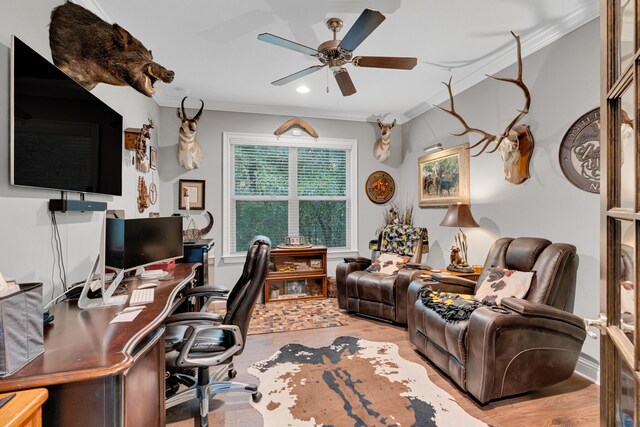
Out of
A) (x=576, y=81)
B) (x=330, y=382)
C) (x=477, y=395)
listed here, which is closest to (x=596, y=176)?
(x=576, y=81)

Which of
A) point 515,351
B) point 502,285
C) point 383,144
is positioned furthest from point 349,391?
point 383,144

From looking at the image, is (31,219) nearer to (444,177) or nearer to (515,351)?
(515,351)

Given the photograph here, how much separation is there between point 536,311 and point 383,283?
1594 mm

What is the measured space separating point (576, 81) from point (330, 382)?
2965 millimetres

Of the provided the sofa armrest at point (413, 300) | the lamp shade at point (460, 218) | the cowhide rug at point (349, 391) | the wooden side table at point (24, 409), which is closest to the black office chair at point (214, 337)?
the cowhide rug at point (349, 391)

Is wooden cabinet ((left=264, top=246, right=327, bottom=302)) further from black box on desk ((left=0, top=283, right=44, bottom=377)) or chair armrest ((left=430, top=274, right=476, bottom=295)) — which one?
black box on desk ((left=0, top=283, right=44, bottom=377))

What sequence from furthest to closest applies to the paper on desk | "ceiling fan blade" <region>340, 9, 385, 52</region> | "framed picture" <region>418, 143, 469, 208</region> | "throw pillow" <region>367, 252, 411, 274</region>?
1. "throw pillow" <region>367, 252, 411, 274</region>
2. "framed picture" <region>418, 143, 469, 208</region>
3. "ceiling fan blade" <region>340, 9, 385, 52</region>
4. the paper on desk

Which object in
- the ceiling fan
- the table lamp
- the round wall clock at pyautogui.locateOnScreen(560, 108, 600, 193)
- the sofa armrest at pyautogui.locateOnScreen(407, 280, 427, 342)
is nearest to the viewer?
the ceiling fan

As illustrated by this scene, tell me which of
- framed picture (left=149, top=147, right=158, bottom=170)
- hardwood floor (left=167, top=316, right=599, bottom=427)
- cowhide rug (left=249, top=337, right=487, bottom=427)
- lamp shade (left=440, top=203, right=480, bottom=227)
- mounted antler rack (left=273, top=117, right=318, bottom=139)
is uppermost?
mounted antler rack (left=273, top=117, right=318, bottom=139)

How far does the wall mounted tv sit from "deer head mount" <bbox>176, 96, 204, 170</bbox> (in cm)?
168

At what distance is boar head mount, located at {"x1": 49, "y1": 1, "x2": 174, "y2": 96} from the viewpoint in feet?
5.94

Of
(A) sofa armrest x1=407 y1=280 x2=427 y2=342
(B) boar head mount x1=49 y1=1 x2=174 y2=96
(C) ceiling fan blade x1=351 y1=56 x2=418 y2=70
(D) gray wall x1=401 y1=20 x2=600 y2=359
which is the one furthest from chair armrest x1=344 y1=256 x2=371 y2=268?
(B) boar head mount x1=49 y1=1 x2=174 y2=96

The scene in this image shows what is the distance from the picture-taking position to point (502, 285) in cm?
244

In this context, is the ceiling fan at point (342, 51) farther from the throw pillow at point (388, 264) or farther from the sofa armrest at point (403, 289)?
the throw pillow at point (388, 264)
